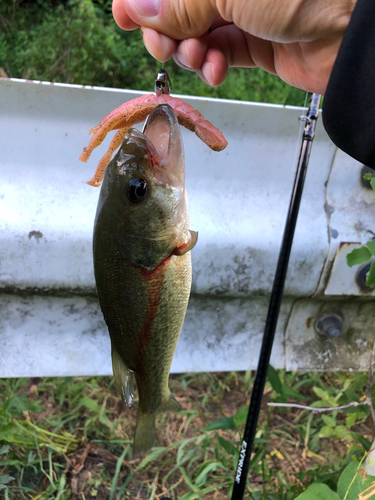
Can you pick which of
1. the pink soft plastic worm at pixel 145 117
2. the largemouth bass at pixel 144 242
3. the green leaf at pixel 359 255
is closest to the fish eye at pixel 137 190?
the largemouth bass at pixel 144 242

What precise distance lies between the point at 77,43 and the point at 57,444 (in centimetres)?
322

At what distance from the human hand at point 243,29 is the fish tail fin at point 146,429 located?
1.41m

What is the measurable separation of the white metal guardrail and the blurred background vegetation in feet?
4.37

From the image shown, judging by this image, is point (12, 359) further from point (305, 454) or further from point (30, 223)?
point (305, 454)

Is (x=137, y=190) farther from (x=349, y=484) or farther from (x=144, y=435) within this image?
(x=349, y=484)

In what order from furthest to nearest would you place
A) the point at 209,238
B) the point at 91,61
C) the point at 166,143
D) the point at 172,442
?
the point at 91,61 < the point at 172,442 < the point at 209,238 < the point at 166,143

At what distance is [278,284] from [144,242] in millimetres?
798

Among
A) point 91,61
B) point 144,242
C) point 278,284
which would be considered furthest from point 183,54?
point 91,61

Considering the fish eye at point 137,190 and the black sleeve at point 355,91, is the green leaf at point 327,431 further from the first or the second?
the fish eye at point 137,190

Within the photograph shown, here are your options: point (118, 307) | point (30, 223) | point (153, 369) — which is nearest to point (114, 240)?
point (118, 307)

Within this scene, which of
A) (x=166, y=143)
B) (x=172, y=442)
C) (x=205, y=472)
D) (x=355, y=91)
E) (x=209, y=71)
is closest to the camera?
(x=355, y=91)

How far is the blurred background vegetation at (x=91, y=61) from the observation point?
3.15m

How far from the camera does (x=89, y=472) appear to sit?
7.97 feet

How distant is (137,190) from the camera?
1.18m
